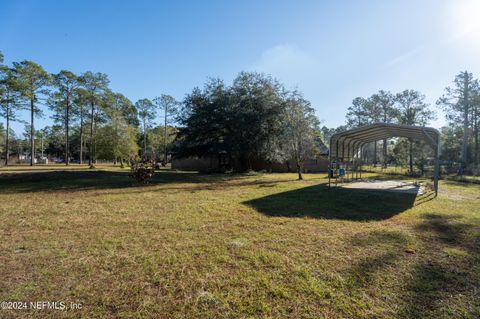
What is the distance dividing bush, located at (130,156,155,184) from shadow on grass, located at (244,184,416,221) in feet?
21.0

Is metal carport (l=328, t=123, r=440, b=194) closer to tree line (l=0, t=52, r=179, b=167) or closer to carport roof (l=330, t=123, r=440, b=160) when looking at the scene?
carport roof (l=330, t=123, r=440, b=160)

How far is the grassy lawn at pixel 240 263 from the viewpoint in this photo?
7.36ft

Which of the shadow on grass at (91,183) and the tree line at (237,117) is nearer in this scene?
the shadow on grass at (91,183)

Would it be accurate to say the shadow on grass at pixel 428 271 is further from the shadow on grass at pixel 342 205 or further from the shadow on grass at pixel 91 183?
the shadow on grass at pixel 91 183

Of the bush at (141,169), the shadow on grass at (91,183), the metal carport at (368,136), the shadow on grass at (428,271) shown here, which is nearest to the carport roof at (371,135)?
the metal carport at (368,136)

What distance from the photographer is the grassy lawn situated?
2242mm

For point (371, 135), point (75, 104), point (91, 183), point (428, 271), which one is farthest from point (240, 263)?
point (75, 104)

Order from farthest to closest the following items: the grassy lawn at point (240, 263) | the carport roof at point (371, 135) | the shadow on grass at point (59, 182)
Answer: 1. the shadow on grass at point (59, 182)
2. the carport roof at point (371, 135)
3. the grassy lawn at point (240, 263)

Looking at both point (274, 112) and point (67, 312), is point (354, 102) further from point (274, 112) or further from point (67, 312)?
point (67, 312)

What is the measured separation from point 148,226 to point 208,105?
14.3m

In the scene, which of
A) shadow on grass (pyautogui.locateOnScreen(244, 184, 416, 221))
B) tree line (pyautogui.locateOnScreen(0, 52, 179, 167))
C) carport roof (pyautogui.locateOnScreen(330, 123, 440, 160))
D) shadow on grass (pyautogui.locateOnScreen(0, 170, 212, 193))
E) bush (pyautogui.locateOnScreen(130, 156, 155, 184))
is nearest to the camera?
shadow on grass (pyautogui.locateOnScreen(244, 184, 416, 221))

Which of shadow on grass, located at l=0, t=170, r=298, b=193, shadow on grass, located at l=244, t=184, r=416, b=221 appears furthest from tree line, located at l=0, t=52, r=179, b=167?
shadow on grass, located at l=244, t=184, r=416, b=221

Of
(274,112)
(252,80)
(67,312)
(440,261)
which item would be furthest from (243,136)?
(67,312)

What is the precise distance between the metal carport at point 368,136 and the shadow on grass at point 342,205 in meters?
2.30
